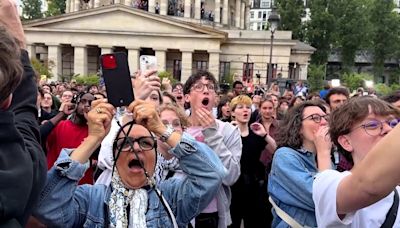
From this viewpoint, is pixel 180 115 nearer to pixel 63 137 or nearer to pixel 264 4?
pixel 63 137

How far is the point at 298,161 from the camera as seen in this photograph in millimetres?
3629

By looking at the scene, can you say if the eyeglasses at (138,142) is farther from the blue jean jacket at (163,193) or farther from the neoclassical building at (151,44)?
the neoclassical building at (151,44)

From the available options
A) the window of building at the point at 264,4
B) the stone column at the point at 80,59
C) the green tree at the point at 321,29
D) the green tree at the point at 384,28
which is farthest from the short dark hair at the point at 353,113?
the window of building at the point at 264,4

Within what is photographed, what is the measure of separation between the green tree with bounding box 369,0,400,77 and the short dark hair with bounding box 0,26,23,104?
7215 centimetres

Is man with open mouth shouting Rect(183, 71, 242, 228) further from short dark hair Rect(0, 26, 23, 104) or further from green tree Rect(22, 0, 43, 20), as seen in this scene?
green tree Rect(22, 0, 43, 20)

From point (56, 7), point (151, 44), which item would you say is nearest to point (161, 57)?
point (151, 44)

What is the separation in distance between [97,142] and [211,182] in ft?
2.17

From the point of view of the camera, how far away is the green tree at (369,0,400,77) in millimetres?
70000

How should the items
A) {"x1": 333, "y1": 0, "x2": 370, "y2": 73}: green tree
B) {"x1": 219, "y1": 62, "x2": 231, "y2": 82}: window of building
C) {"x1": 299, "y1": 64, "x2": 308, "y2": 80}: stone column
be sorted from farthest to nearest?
{"x1": 333, "y1": 0, "x2": 370, "y2": 73}: green tree, {"x1": 299, "y1": 64, "x2": 308, "y2": 80}: stone column, {"x1": 219, "y1": 62, "x2": 231, "y2": 82}: window of building

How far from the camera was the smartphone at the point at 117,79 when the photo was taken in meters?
2.66

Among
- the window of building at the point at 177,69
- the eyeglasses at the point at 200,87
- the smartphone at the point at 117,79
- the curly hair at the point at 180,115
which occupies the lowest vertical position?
the window of building at the point at 177,69

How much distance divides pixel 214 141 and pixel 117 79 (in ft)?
5.17

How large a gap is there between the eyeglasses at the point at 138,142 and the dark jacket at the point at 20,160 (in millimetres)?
799

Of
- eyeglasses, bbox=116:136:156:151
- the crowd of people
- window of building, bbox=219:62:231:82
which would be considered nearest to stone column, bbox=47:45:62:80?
window of building, bbox=219:62:231:82
